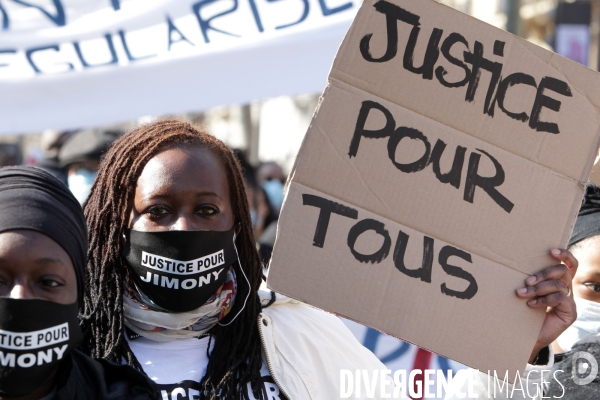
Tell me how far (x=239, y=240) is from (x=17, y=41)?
1.88 meters

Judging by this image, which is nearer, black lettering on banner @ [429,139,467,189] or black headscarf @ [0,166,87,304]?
black headscarf @ [0,166,87,304]

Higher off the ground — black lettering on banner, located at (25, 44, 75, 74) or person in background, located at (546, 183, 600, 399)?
black lettering on banner, located at (25, 44, 75, 74)

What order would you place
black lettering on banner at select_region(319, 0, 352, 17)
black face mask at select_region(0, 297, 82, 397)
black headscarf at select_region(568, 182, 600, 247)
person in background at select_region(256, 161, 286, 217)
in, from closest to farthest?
1. black face mask at select_region(0, 297, 82, 397)
2. black headscarf at select_region(568, 182, 600, 247)
3. black lettering on banner at select_region(319, 0, 352, 17)
4. person in background at select_region(256, 161, 286, 217)

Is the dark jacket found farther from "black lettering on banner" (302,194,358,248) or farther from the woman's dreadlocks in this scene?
"black lettering on banner" (302,194,358,248)

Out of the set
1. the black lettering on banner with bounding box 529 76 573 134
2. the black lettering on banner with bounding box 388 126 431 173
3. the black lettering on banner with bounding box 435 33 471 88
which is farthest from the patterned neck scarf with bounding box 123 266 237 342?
the black lettering on banner with bounding box 529 76 573 134

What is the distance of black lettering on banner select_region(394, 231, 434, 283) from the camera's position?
245cm

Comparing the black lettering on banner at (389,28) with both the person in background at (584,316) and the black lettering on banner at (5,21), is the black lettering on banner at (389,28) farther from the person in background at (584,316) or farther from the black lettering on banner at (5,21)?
the black lettering on banner at (5,21)

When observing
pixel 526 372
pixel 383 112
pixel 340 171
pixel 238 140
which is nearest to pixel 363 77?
pixel 383 112

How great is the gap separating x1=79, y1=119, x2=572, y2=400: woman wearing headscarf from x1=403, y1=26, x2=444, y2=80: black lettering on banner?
0.64 meters

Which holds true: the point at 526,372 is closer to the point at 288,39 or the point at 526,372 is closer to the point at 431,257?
the point at 431,257

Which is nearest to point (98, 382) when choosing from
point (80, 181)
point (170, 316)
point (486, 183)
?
point (170, 316)

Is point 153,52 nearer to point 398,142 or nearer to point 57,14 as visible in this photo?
point 57,14

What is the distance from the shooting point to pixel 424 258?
2461mm

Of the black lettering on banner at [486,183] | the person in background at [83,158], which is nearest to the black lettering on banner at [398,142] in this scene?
the black lettering on banner at [486,183]
